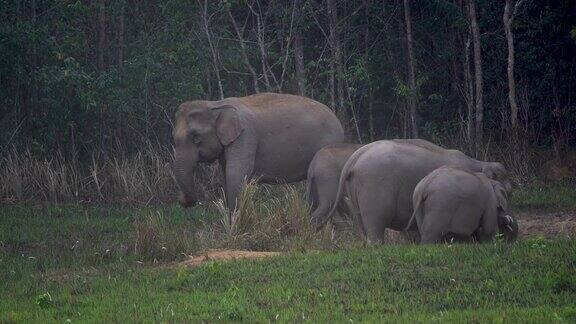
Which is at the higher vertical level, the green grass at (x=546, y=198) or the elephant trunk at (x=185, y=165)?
the elephant trunk at (x=185, y=165)

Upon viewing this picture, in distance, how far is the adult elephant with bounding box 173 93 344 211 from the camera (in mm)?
17281

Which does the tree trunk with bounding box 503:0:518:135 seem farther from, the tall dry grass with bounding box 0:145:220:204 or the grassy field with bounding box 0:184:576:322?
the grassy field with bounding box 0:184:576:322

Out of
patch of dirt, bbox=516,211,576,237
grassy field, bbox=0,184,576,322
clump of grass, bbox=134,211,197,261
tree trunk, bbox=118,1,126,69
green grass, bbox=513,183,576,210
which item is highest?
tree trunk, bbox=118,1,126,69

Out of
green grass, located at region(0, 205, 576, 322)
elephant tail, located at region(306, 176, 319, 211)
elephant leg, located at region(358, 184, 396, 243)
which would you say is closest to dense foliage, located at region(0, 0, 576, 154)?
elephant tail, located at region(306, 176, 319, 211)

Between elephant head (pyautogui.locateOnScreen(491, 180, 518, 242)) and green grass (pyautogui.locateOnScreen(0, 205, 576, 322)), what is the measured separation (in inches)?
33.4

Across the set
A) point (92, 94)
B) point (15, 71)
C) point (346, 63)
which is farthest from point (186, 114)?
point (346, 63)

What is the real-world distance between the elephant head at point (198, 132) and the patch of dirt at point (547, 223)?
179 inches

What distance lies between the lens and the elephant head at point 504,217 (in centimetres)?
1312

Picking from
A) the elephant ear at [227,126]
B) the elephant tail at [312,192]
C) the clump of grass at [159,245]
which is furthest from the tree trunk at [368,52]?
the clump of grass at [159,245]

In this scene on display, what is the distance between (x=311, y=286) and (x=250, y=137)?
23.5ft

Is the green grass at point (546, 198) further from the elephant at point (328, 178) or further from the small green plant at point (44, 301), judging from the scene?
the small green plant at point (44, 301)

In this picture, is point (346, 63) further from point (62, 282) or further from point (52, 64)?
point (62, 282)

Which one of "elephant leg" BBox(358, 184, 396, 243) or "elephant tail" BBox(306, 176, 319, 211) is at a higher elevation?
"elephant leg" BBox(358, 184, 396, 243)

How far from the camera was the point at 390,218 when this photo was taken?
46.0 feet
